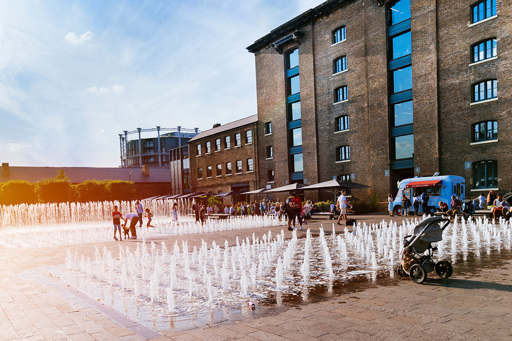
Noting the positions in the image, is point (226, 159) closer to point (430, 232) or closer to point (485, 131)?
point (485, 131)

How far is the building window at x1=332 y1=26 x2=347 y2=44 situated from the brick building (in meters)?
13.4

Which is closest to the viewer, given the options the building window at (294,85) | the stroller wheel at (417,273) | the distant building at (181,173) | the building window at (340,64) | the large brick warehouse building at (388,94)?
the stroller wheel at (417,273)

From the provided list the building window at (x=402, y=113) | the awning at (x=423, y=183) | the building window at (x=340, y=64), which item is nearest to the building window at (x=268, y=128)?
the building window at (x=340, y=64)

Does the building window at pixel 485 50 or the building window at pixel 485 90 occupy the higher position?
the building window at pixel 485 50

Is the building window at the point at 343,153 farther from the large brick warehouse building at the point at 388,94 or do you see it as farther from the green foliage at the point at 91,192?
the green foliage at the point at 91,192

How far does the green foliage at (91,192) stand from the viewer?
182 feet

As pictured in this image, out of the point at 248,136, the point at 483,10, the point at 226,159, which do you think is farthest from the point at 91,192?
the point at 483,10

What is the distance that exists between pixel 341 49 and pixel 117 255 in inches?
1166

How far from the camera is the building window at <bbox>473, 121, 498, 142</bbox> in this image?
26.1m

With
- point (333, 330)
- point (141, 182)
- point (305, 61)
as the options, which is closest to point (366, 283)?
point (333, 330)

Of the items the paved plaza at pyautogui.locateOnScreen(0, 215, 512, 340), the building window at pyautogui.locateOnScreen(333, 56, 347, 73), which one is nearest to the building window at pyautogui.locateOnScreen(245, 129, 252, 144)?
the building window at pyautogui.locateOnScreen(333, 56, 347, 73)

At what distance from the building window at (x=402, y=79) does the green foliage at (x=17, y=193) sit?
156ft

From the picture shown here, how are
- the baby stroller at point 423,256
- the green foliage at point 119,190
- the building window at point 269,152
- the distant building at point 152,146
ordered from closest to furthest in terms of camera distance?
Answer: 1. the baby stroller at point 423,256
2. the building window at point 269,152
3. the green foliage at point 119,190
4. the distant building at point 152,146

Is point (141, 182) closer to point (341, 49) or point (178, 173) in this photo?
point (178, 173)
